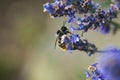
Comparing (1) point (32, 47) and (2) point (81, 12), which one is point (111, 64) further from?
(1) point (32, 47)

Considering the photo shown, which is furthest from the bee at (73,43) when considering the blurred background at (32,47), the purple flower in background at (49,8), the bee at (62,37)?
the blurred background at (32,47)

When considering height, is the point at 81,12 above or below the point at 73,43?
above

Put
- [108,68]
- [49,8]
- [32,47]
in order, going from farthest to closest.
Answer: [32,47] < [108,68] < [49,8]

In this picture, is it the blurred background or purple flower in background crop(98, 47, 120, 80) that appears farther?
the blurred background

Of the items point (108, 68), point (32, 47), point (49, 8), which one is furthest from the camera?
point (32, 47)

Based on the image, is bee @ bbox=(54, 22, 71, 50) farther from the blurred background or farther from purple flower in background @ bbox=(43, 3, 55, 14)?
the blurred background

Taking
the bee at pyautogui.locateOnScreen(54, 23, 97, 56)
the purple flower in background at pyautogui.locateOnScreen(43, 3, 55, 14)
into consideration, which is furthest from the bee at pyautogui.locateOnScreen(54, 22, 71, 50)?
the purple flower in background at pyautogui.locateOnScreen(43, 3, 55, 14)

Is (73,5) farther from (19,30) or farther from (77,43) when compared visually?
(19,30)

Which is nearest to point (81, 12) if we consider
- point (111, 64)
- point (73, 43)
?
point (73, 43)

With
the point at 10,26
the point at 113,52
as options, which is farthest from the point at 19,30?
the point at 113,52
